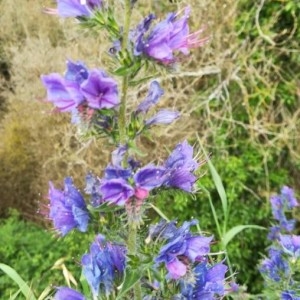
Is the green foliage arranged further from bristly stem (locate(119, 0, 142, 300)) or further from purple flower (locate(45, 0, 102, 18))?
purple flower (locate(45, 0, 102, 18))

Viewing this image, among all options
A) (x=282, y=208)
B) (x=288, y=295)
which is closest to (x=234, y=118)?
(x=282, y=208)

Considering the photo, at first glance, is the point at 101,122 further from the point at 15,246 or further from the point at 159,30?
the point at 15,246

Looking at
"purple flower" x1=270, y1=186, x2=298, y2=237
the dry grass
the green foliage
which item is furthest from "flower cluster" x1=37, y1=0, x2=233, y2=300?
the green foliage

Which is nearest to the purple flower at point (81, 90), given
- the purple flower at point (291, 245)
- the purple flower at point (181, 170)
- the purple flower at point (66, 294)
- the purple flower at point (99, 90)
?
the purple flower at point (99, 90)

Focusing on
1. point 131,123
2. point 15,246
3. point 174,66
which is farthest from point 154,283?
point 15,246

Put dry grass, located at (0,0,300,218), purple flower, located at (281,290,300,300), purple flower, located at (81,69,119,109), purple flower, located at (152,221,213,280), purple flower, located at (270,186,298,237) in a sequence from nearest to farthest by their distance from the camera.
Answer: purple flower, located at (81,69,119,109) → purple flower, located at (152,221,213,280) → purple flower, located at (281,290,300,300) → purple flower, located at (270,186,298,237) → dry grass, located at (0,0,300,218)
